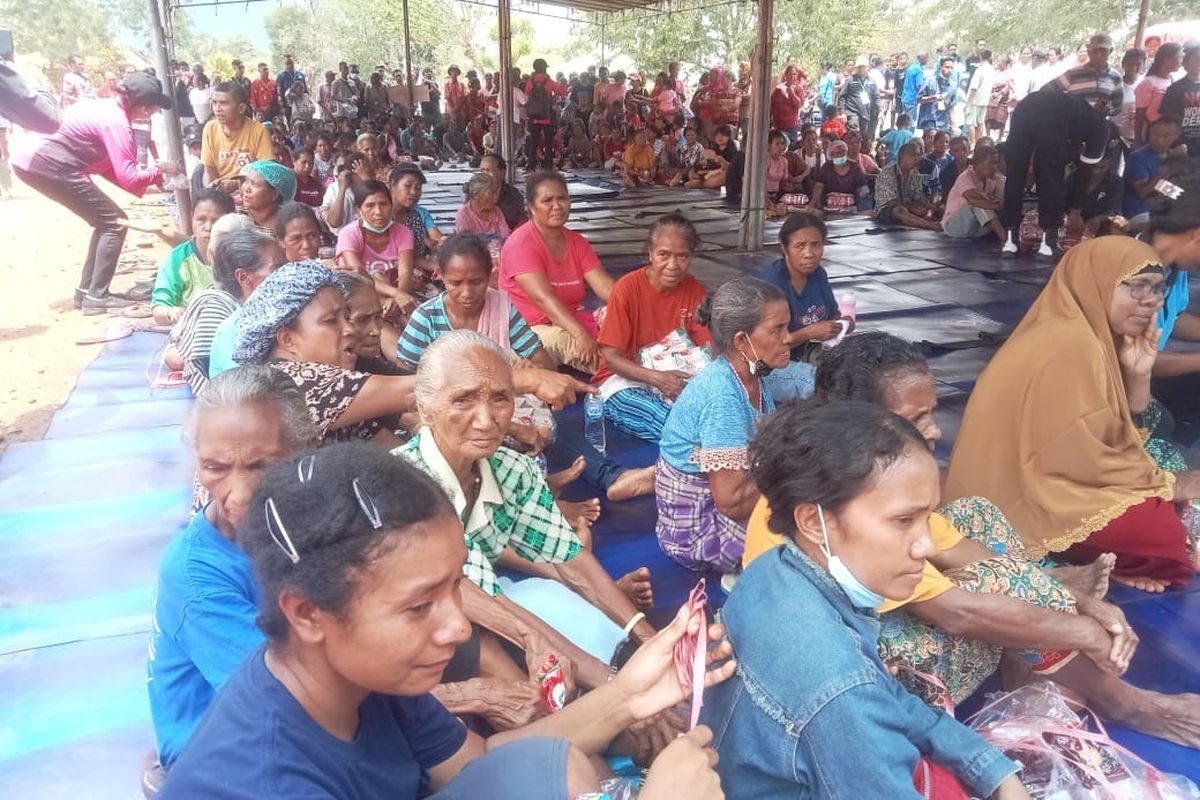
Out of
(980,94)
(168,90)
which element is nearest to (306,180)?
(168,90)

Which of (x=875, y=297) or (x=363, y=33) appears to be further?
(x=363, y=33)

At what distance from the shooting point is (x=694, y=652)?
143 centimetres

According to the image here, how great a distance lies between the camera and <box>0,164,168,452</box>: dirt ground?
181 inches

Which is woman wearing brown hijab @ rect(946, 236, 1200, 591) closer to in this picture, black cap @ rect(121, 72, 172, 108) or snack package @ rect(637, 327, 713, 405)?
snack package @ rect(637, 327, 713, 405)

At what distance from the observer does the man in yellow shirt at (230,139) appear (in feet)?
20.4

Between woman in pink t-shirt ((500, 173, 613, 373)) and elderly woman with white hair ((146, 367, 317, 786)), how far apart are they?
243 centimetres

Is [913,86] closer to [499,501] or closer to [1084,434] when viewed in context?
[1084,434]

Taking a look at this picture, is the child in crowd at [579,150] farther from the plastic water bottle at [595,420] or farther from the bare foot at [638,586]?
the bare foot at [638,586]

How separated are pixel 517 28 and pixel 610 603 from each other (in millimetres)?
31762

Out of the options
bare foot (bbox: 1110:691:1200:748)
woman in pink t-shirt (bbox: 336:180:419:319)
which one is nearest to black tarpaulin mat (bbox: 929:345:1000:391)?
bare foot (bbox: 1110:691:1200:748)

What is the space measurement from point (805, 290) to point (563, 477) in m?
1.62

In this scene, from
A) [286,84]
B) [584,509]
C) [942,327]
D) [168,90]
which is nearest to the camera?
[584,509]

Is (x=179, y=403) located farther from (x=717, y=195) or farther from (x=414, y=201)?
(x=717, y=195)

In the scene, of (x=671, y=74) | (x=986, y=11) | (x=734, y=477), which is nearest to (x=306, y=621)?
(x=734, y=477)
